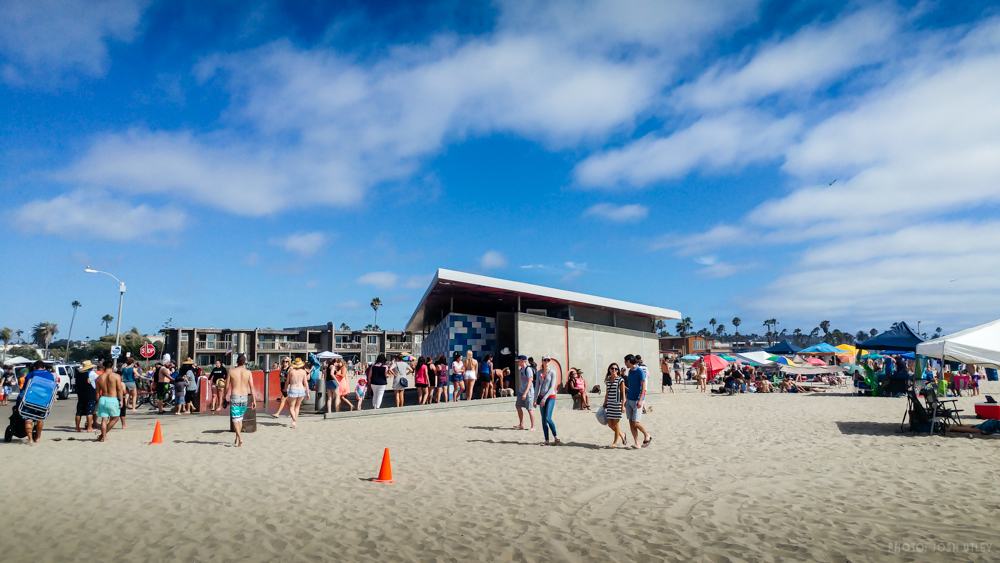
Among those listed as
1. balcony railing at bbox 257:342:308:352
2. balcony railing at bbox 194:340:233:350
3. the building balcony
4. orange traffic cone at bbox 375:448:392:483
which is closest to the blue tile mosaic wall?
orange traffic cone at bbox 375:448:392:483

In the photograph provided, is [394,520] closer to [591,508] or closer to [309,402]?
[591,508]

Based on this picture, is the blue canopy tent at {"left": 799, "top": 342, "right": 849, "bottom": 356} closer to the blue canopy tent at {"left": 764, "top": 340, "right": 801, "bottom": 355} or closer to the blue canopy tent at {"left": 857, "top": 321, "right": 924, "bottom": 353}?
the blue canopy tent at {"left": 764, "top": 340, "right": 801, "bottom": 355}

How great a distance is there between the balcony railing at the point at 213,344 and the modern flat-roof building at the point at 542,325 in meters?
48.2

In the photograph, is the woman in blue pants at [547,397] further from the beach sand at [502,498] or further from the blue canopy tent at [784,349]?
the blue canopy tent at [784,349]

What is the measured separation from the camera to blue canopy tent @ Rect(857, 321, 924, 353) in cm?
1953

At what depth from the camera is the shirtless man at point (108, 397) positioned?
10231 mm

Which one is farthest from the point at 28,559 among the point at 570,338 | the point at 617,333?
the point at 617,333

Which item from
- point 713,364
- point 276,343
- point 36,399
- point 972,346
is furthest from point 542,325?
point 276,343

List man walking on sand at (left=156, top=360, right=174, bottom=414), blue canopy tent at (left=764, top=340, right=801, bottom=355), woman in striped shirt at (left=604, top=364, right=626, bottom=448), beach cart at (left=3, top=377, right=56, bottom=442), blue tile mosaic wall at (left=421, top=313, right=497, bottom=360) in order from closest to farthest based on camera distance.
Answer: woman in striped shirt at (left=604, top=364, right=626, bottom=448) → beach cart at (left=3, top=377, right=56, bottom=442) → man walking on sand at (left=156, top=360, right=174, bottom=414) → blue tile mosaic wall at (left=421, top=313, right=497, bottom=360) → blue canopy tent at (left=764, top=340, right=801, bottom=355)

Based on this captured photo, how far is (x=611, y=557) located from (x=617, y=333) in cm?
1542

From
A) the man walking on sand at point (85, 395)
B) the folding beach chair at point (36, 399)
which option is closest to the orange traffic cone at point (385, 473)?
the folding beach chair at point (36, 399)

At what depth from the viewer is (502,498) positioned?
630 centimetres

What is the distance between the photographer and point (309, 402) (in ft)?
62.5

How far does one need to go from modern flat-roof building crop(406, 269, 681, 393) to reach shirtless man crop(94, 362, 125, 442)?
25.2 ft
